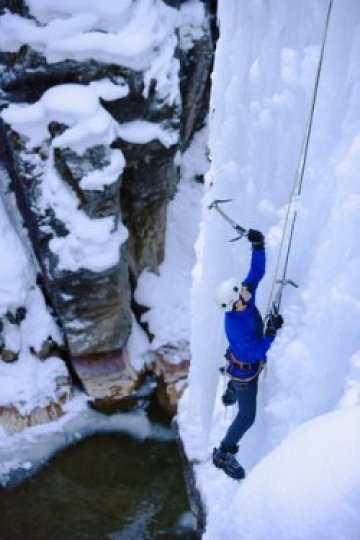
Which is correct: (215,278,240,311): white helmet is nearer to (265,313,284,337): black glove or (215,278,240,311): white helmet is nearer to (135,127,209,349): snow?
(265,313,284,337): black glove

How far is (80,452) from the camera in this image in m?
9.02

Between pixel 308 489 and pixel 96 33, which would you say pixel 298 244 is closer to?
pixel 308 489

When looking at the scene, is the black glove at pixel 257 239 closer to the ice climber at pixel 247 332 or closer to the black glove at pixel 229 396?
the ice climber at pixel 247 332

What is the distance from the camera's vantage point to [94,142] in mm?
8070

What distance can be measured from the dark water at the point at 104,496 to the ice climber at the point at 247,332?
433 cm

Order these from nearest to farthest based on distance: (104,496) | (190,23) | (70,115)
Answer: (70,115) < (104,496) < (190,23)

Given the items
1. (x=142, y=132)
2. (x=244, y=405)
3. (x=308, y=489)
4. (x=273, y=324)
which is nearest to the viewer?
(x=308, y=489)

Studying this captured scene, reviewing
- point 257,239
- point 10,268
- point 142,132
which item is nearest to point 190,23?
point 142,132

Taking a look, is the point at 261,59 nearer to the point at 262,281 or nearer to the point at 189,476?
the point at 262,281

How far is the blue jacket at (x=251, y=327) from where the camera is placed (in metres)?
4.03

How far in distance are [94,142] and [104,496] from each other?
522 cm

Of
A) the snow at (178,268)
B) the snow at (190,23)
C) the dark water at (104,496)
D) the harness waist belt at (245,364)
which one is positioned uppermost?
the snow at (190,23)

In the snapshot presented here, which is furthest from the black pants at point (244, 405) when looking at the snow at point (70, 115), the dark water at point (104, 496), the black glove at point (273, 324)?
the snow at point (70, 115)

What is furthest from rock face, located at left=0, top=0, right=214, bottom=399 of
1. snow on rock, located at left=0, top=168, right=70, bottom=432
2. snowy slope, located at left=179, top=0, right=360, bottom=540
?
snowy slope, located at left=179, top=0, right=360, bottom=540
